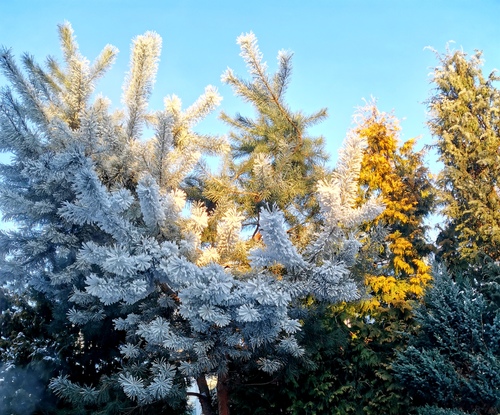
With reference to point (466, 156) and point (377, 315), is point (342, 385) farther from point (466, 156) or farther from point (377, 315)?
point (466, 156)

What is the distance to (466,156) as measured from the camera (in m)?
8.84

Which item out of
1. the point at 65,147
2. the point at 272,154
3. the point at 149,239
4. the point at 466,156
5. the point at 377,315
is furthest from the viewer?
Answer: the point at 466,156

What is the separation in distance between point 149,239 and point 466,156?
6.99 metres

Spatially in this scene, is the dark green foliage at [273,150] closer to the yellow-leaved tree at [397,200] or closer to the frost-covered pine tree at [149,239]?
the frost-covered pine tree at [149,239]

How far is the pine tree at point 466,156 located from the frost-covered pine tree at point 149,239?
4552mm

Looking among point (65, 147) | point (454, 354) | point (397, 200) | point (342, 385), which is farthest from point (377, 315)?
point (65, 147)

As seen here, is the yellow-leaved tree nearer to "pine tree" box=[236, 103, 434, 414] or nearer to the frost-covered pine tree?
"pine tree" box=[236, 103, 434, 414]

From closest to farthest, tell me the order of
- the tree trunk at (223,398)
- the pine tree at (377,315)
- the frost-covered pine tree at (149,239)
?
1. the frost-covered pine tree at (149,239)
2. the tree trunk at (223,398)
3. the pine tree at (377,315)

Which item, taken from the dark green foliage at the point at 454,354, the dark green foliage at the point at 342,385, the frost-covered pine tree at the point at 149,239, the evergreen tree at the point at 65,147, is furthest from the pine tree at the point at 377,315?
the evergreen tree at the point at 65,147

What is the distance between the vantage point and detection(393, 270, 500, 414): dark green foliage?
18.1 ft

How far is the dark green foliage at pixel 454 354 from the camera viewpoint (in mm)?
5531

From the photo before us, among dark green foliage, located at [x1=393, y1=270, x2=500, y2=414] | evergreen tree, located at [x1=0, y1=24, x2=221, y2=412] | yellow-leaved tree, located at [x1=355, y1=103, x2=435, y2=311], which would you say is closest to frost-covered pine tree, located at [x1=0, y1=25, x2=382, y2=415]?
evergreen tree, located at [x1=0, y1=24, x2=221, y2=412]

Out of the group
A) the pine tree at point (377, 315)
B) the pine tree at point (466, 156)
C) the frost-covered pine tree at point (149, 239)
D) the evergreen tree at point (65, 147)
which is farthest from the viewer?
the pine tree at point (466, 156)

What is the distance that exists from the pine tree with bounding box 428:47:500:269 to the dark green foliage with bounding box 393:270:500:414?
205cm
